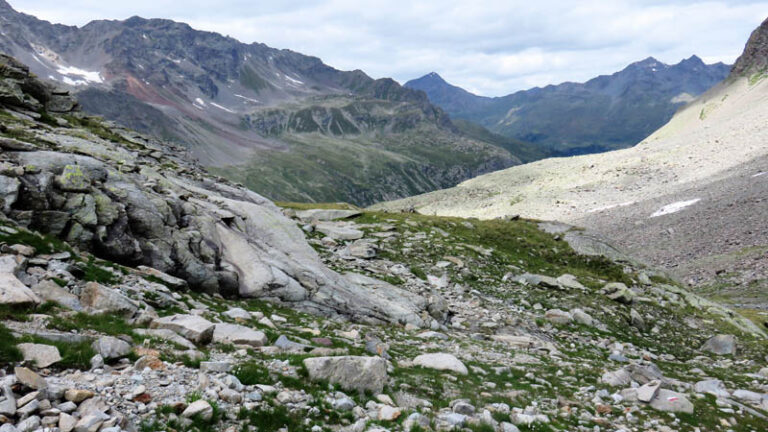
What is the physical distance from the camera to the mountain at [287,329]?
9.07m

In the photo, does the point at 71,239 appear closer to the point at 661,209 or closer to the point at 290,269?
the point at 290,269

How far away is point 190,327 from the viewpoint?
12.7 metres

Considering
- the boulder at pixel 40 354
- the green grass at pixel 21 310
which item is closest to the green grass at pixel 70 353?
the boulder at pixel 40 354

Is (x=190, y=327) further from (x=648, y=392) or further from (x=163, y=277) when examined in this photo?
(x=648, y=392)

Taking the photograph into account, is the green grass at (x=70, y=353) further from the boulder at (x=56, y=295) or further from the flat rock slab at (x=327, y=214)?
the flat rock slab at (x=327, y=214)

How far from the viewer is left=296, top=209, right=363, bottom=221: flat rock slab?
45.7 m

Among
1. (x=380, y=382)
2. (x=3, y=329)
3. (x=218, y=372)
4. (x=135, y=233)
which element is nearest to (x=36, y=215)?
(x=135, y=233)

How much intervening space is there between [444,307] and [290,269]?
33.6ft

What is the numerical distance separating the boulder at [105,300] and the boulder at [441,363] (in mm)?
10428

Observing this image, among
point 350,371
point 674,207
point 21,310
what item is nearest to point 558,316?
point 350,371

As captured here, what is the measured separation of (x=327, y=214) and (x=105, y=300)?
3408 centimetres

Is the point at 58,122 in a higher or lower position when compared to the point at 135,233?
higher

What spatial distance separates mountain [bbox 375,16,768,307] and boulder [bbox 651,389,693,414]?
4144 cm

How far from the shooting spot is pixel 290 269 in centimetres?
2342
